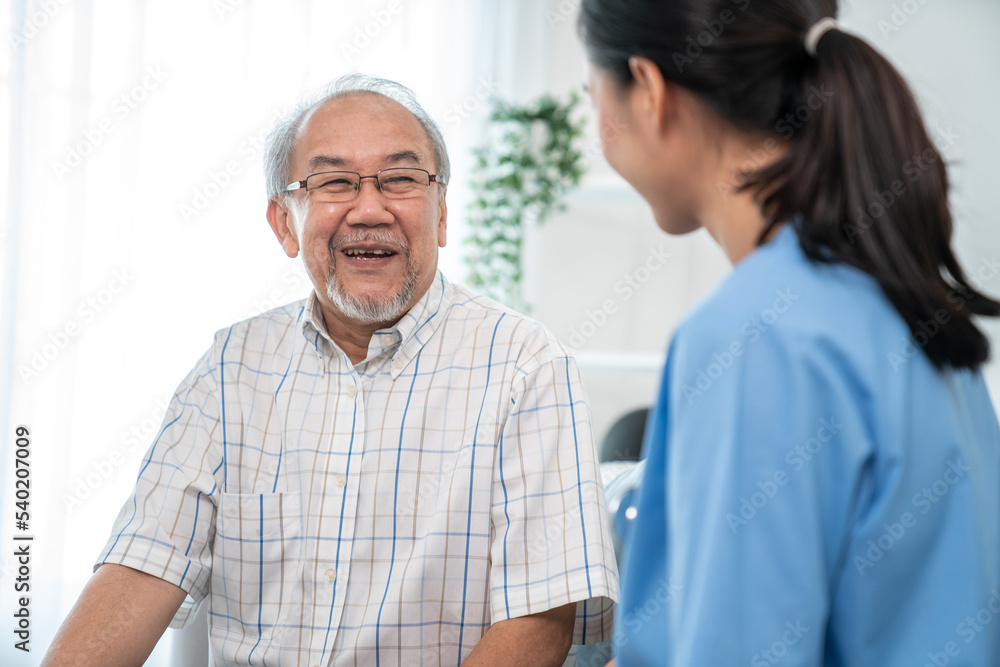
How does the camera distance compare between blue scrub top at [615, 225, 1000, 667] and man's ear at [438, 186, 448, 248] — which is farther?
man's ear at [438, 186, 448, 248]

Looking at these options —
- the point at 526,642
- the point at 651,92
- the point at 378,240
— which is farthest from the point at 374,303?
the point at 651,92

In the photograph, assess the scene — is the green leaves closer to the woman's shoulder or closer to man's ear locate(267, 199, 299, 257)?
man's ear locate(267, 199, 299, 257)

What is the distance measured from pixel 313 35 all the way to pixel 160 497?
1.73m

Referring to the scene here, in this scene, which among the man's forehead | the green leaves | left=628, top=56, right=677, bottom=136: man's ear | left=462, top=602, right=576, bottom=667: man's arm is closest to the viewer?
left=628, top=56, right=677, bottom=136: man's ear

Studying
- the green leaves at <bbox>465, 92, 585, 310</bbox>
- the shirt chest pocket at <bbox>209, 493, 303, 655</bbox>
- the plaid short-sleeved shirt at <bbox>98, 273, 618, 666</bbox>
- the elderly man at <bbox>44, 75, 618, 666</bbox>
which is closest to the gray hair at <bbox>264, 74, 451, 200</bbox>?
the elderly man at <bbox>44, 75, 618, 666</bbox>

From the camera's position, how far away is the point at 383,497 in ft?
4.13

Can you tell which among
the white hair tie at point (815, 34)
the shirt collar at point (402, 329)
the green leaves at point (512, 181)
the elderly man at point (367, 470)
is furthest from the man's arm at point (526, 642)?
the green leaves at point (512, 181)

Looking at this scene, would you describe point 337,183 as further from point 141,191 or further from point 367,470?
point 141,191

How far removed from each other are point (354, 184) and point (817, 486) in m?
1.03

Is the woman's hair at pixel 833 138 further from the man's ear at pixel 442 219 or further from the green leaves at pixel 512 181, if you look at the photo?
the green leaves at pixel 512 181

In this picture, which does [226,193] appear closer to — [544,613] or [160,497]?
[160,497]

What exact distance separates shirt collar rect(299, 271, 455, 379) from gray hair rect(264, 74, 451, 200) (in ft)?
0.73

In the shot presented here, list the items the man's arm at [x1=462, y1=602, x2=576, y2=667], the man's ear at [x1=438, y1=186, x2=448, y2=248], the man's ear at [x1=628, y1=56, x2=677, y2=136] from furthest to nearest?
the man's ear at [x1=438, y1=186, x2=448, y2=248], the man's arm at [x1=462, y1=602, x2=576, y2=667], the man's ear at [x1=628, y1=56, x2=677, y2=136]

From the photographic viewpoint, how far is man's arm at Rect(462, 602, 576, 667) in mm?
1118
